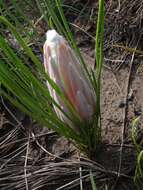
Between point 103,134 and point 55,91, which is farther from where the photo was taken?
point 103,134

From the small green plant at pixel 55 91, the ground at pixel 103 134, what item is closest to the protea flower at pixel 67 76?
the small green plant at pixel 55 91

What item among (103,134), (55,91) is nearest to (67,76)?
(55,91)

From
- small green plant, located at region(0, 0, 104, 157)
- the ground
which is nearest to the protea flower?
small green plant, located at region(0, 0, 104, 157)

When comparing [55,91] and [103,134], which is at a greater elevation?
[55,91]

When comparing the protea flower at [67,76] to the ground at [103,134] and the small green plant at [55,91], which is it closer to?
the small green plant at [55,91]

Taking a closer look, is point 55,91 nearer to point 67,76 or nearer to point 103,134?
point 67,76

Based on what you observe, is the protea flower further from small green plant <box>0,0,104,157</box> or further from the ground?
the ground
